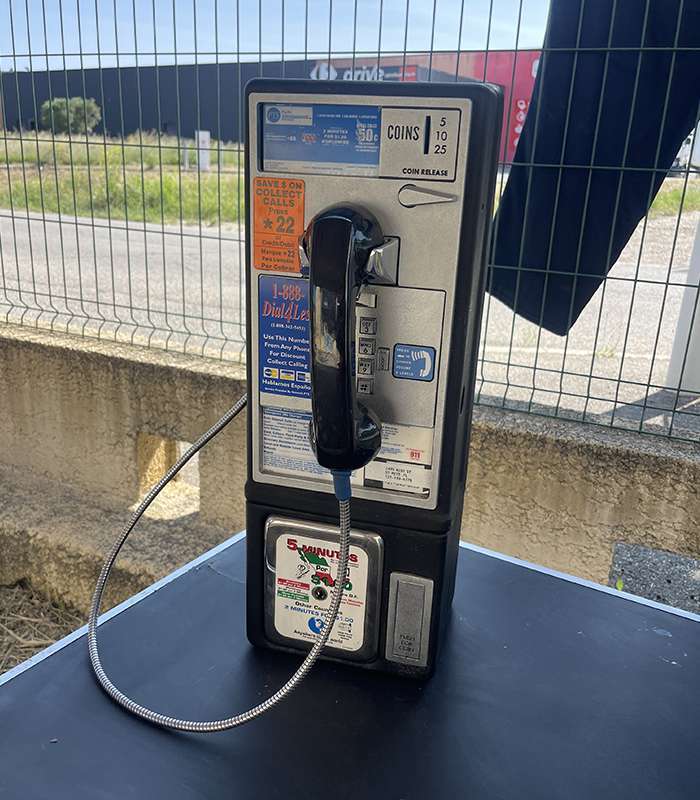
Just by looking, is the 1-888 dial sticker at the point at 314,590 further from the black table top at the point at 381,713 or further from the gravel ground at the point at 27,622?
the gravel ground at the point at 27,622

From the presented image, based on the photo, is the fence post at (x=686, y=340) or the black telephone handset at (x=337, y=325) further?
the fence post at (x=686, y=340)

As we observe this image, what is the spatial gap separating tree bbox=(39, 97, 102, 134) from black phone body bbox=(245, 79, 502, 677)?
2063 millimetres

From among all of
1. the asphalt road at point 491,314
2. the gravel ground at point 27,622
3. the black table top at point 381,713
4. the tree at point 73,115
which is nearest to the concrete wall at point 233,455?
the asphalt road at point 491,314

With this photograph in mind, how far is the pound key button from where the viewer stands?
931 mm

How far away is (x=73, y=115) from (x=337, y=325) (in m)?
2.31

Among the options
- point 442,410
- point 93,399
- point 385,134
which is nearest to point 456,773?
point 442,410

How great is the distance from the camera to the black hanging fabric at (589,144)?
1986mm

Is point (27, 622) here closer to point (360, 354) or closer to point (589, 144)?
point (360, 354)

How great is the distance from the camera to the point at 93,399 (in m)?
2.72

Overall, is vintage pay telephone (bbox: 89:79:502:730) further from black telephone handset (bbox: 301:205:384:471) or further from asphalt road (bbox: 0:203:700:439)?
asphalt road (bbox: 0:203:700:439)

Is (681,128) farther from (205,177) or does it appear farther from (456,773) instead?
(456,773)

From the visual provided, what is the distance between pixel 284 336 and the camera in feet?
3.19

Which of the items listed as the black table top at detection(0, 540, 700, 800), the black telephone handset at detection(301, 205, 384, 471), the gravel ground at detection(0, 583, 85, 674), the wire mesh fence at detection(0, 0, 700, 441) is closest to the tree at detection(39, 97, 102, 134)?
the wire mesh fence at detection(0, 0, 700, 441)

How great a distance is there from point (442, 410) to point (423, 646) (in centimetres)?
32
